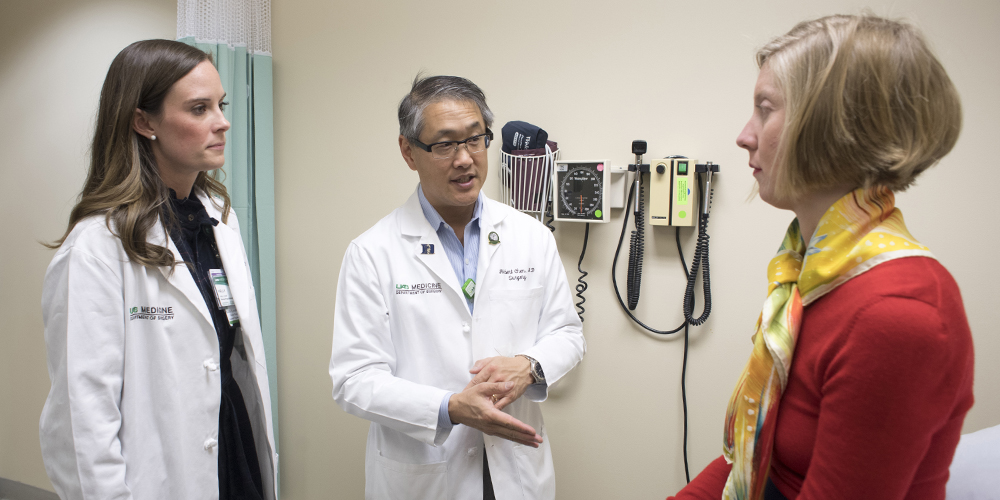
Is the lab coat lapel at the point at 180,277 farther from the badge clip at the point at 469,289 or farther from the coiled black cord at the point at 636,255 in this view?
the coiled black cord at the point at 636,255

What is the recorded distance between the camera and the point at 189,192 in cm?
147

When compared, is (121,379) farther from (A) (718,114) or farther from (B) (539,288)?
(A) (718,114)

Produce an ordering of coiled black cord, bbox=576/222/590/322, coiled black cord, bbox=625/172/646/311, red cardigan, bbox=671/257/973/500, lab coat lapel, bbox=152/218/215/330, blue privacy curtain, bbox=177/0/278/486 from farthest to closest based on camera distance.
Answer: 1. blue privacy curtain, bbox=177/0/278/486
2. coiled black cord, bbox=576/222/590/322
3. coiled black cord, bbox=625/172/646/311
4. lab coat lapel, bbox=152/218/215/330
5. red cardigan, bbox=671/257/973/500

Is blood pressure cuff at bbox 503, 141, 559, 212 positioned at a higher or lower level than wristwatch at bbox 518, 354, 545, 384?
higher

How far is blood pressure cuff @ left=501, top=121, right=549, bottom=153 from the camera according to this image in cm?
197

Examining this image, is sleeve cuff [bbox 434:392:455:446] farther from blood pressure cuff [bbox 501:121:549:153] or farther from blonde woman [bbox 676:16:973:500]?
blood pressure cuff [bbox 501:121:549:153]

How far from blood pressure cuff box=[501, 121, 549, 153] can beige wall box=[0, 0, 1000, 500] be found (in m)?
0.10

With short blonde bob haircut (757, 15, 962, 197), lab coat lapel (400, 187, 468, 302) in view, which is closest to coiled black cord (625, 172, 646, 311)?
lab coat lapel (400, 187, 468, 302)

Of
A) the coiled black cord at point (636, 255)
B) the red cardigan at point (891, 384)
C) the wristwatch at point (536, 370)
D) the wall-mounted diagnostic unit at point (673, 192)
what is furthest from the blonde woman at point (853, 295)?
the coiled black cord at point (636, 255)

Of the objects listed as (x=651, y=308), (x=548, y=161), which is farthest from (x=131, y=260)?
(x=651, y=308)

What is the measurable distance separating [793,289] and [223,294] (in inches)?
51.9

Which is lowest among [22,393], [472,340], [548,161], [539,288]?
[22,393]

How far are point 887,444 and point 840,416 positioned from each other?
52 millimetres

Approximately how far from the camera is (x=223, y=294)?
4.70 ft
